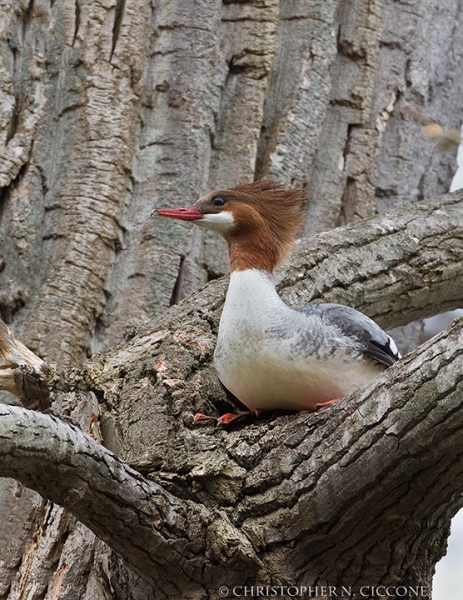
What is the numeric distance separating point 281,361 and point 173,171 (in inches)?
69.6

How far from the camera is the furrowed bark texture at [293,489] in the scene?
112 inches

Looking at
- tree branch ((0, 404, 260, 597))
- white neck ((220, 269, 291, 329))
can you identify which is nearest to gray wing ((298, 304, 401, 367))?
white neck ((220, 269, 291, 329))

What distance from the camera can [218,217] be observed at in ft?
14.0

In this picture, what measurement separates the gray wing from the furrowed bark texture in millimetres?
526

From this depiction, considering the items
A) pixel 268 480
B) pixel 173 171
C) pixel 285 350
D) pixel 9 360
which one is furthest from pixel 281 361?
pixel 173 171

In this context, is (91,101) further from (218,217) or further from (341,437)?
(341,437)

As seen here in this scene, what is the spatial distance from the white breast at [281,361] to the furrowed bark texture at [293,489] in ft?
0.79

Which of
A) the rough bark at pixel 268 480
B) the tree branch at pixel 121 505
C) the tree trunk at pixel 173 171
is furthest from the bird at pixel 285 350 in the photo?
the tree branch at pixel 121 505

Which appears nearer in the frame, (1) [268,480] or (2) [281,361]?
(1) [268,480]

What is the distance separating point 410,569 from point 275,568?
0.45 meters

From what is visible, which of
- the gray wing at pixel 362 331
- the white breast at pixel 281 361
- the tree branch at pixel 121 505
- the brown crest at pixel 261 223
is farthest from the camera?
the brown crest at pixel 261 223

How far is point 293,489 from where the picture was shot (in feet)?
10.5

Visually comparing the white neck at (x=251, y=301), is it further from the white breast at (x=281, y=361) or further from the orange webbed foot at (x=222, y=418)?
the orange webbed foot at (x=222, y=418)

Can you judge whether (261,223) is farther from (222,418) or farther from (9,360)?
(9,360)
